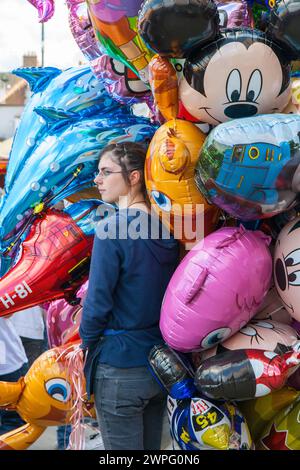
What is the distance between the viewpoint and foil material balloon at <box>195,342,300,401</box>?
174 centimetres

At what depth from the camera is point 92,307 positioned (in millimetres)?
1898

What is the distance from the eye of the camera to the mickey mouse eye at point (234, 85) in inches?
68.0

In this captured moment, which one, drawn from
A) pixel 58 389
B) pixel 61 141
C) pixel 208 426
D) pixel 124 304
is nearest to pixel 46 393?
pixel 58 389

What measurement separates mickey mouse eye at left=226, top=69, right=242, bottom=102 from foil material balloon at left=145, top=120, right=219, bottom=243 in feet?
0.53

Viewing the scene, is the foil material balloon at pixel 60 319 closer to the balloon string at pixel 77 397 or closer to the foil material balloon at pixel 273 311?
the balloon string at pixel 77 397

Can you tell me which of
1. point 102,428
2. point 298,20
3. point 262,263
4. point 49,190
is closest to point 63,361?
point 102,428

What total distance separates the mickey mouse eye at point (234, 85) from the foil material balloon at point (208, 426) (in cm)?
86

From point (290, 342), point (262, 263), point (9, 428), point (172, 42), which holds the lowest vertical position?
point (9, 428)

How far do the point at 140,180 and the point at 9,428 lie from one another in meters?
1.92

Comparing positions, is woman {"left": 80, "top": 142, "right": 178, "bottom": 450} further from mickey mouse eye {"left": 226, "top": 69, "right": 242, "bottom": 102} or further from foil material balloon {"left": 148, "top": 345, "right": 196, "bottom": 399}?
mickey mouse eye {"left": 226, "top": 69, "right": 242, "bottom": 102}

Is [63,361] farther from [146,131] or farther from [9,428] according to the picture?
[9,428]

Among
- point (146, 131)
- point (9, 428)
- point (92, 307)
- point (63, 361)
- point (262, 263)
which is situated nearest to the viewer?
point (262, 263)

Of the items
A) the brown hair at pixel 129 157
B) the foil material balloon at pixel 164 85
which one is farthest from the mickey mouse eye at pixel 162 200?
the foil material balloon at pixel 164 85

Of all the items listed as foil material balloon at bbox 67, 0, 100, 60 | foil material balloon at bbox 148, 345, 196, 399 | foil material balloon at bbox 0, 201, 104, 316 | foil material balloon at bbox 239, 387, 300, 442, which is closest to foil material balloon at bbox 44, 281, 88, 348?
foil material balloon at bbox 0, 201, 104, 316
